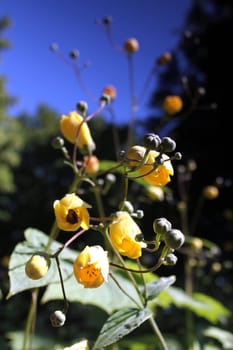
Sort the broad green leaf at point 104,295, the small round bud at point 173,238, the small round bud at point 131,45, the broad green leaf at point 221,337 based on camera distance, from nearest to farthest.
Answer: the small round bud at point 173,238 → the broad green leaf at point 104,295 → the small round bud at point 131,45 → the broad green leaf at point 221,337

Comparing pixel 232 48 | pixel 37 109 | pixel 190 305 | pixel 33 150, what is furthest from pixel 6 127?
pixel 190 305

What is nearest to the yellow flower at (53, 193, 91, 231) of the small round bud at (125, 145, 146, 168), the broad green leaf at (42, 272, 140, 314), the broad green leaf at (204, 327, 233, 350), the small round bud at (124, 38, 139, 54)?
the small round bud at (125, 145, 146, 168)

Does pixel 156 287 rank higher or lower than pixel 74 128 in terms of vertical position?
lower

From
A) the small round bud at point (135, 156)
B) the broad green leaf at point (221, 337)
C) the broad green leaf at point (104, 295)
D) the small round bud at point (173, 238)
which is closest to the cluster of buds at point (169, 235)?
the small round bud at point (173, 238)

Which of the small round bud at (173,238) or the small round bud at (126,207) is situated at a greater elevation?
the small round bud at (126,207)

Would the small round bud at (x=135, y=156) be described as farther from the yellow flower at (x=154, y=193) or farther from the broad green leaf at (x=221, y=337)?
the broad green leaf at (x=221, y=337)

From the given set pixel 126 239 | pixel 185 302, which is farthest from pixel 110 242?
pixel 185 302

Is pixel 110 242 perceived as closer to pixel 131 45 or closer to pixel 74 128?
pixel 74 128

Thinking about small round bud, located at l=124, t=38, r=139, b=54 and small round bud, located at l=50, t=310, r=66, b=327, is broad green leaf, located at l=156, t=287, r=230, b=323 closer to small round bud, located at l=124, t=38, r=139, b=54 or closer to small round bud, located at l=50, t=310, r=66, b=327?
small round bud, located at l=50, t=310, r=66, b=327
